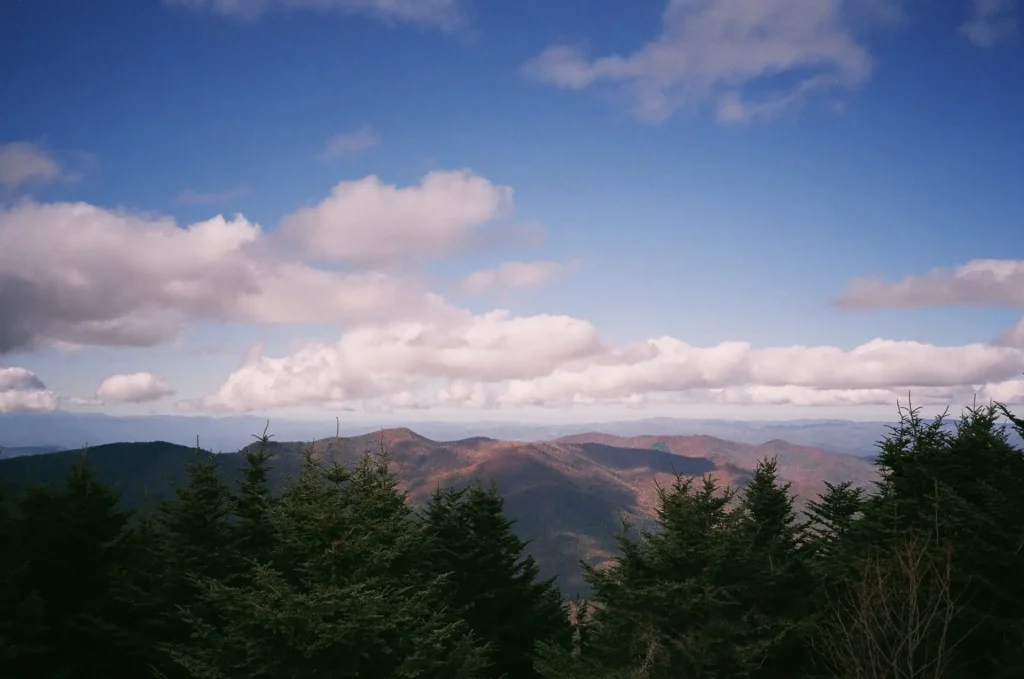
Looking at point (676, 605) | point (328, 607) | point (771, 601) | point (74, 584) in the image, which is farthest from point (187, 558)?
point (771, 601)

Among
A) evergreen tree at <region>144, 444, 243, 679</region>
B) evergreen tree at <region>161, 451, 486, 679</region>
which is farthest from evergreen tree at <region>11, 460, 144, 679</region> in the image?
evergreen tree at <region>161, 451, 486, 679</region>

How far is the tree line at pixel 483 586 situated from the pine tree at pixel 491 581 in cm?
14

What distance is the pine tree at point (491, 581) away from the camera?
26.0 meters

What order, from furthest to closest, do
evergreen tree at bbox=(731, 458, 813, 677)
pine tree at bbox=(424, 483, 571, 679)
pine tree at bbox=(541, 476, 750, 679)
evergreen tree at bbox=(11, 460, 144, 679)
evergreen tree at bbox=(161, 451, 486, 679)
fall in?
pine tree at bbox=(424, 483, 571, 679) → evergreen tree at bbox=(11, 460, 144, 679) → evergreen tree at bbox=(731, 458, 813, 677) → pine tree at bbox=(541, 476, 750, 679) → evergreen tree at bbox=(161, 451, 486, 679)

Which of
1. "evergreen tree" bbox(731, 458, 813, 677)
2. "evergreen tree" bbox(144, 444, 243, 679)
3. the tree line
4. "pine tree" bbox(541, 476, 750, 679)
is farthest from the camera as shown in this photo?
"evergreen tree" bbox(144, 444, 243, 679)

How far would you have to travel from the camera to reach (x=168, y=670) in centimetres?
1942

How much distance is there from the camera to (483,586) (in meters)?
26.7

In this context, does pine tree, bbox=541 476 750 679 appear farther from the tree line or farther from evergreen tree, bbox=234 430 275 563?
evergreen tree, bbox=234 430 275 563

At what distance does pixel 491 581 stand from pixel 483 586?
20.2 inches

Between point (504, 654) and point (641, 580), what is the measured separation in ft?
42.5

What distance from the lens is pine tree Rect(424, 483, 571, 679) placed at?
2603 cm

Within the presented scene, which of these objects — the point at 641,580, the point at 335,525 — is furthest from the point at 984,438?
the point at 335,525

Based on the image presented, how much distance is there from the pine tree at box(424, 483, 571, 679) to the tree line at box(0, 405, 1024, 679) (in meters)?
0.14

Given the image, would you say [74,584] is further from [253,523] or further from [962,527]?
[962,527]
